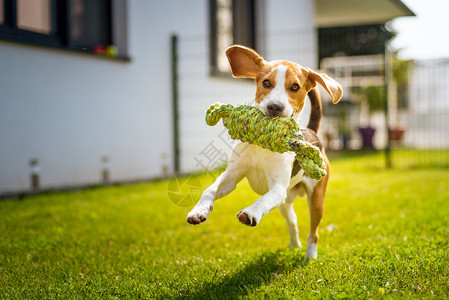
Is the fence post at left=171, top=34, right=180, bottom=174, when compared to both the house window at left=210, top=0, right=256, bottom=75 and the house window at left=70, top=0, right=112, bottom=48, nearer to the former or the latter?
the house window at left=210, top=0, right=256, bottom=75

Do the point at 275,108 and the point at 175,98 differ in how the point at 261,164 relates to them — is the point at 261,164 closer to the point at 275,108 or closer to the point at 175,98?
the point at 275,108

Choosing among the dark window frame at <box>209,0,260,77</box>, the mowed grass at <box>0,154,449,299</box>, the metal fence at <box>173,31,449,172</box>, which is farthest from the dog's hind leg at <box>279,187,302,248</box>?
the dark window frame at <box>209,0,260,77</box>

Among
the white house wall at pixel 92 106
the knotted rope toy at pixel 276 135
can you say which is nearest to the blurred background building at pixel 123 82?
the white house wall at pixel 92 106

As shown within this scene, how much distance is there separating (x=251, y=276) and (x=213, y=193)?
1.86ft

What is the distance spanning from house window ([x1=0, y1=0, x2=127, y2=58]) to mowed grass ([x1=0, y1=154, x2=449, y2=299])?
6.76ft

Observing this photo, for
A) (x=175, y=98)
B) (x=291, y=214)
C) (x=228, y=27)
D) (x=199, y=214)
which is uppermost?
(x=228, y=27)

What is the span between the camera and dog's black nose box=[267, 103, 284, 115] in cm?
241

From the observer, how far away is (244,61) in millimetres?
2801

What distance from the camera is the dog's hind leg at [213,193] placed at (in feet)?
7.33

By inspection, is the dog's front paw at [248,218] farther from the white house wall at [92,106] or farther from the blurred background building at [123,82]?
the white house wall at [92,106]

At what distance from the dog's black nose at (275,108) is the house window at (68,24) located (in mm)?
4333

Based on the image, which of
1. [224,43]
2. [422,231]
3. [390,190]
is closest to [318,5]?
[224,43]

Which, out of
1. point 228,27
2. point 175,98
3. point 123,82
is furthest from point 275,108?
point 228,27

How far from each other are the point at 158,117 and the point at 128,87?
31.5 inches
